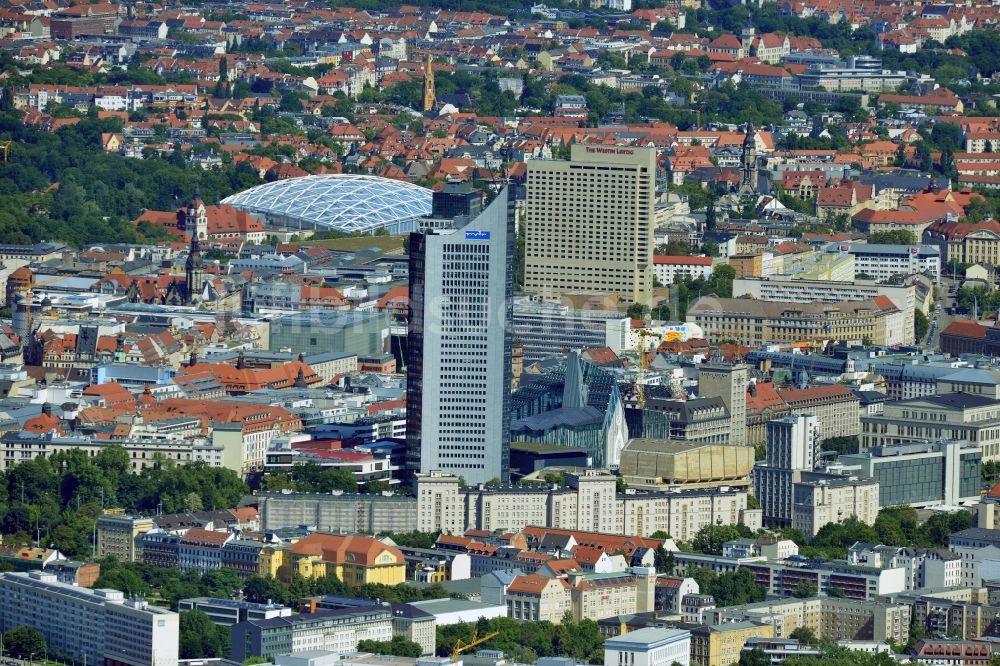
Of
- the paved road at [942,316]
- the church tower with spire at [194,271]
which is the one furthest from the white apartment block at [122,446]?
the paved road at [942,316]

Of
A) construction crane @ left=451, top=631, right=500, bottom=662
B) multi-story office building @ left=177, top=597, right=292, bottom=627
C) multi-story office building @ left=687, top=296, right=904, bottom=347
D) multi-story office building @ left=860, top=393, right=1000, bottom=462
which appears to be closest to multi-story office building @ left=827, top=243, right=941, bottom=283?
multi-story office building @ left=687, top=296, right=904, bottom=347

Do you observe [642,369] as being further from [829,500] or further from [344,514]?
[344,514]

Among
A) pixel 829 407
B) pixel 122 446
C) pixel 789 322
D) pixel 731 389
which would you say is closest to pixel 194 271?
pixel 789 322

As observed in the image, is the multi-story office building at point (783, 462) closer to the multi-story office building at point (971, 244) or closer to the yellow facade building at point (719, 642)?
the yellow facade building at point (719, 642)

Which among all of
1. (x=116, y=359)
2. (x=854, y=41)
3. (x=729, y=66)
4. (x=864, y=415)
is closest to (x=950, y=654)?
(x=864, y=415)

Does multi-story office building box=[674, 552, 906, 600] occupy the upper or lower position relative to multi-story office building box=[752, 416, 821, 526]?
lower

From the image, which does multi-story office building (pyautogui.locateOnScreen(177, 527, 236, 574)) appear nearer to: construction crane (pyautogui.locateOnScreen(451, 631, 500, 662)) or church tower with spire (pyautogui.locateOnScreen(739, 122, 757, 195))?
construction crane (pyautogui.locateOnScreen(451, 631, 500, 662))

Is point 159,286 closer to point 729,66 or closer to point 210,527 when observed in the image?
point 210,527
